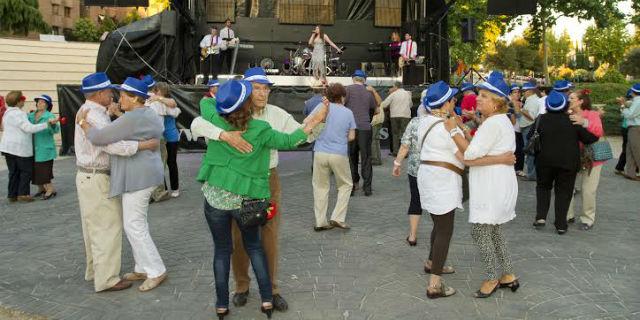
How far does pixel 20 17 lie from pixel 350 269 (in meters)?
40.5

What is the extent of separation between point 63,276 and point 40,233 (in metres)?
1.92

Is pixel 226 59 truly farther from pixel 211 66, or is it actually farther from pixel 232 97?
pixel 232 97

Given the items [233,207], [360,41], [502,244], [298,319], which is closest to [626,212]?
[502,244]

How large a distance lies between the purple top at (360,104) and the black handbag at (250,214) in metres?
5.19

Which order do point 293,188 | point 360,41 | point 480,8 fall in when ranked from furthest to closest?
1. point 480,8
2. point 360,41
3. point 293,188

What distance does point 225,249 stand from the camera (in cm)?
423

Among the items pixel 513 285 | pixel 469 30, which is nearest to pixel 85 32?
pixel 469 30

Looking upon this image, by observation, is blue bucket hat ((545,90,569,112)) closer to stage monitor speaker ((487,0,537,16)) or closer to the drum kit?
stage monitor speaker ((487,0,537,16))

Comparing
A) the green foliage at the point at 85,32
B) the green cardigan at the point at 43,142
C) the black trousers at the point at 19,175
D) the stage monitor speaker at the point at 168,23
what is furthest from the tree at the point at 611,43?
the black trousers at the point at 19,175

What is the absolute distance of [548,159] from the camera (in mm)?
6941

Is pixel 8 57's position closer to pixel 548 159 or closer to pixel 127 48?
pixel 127 48

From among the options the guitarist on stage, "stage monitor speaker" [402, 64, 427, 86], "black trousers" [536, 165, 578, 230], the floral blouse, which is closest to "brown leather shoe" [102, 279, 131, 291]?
the floral blouse

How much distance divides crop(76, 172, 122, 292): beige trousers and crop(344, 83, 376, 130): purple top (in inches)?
187

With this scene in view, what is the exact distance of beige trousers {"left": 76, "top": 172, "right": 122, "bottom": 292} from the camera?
16.3ft
